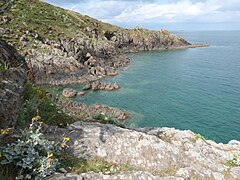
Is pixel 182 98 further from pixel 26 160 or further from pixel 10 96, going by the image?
pixel 26 160

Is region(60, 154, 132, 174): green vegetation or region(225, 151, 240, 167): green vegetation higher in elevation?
region(60, 154, 132, 174): green vegetation

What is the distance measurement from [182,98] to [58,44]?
40.5 meters

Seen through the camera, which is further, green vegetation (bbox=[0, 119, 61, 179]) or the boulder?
the boulder

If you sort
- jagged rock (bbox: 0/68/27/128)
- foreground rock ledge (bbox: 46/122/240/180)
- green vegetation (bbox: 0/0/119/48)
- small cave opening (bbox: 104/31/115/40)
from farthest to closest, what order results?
small cave opening (bbox: 104/31/115/40), green vegetation (bbox: 0/0/119/48), foreground rock ledge (bbox: 46/122/240/180), jagged rock (bbox: 0/68/27/128)

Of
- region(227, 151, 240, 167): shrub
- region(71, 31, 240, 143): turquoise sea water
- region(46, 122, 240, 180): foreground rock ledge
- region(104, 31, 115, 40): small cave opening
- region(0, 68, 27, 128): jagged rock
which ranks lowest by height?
region(71, 31, 240, 143): turquoise sea water

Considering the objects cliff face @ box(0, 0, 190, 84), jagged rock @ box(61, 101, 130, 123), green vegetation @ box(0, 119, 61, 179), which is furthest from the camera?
cliff face @ box(0, 0, 190, 84)

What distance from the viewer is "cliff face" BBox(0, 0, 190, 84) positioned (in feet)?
181

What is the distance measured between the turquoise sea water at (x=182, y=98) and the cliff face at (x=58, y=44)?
29.4 ft

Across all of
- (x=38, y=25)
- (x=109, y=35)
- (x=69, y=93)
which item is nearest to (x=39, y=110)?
(x=69, y=93)

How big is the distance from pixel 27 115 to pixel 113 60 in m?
75.7

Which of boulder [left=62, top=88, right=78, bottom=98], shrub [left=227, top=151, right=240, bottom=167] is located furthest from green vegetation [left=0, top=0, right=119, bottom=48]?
shrub [left=227, top=151, right=240, bottom=167]

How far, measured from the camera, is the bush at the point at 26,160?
4012 millimetres

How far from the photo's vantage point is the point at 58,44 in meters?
66.3

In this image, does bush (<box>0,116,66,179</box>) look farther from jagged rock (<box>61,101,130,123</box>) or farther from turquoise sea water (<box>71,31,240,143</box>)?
jagged rock (<box>61,101,130,123</box>)
